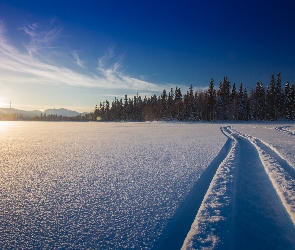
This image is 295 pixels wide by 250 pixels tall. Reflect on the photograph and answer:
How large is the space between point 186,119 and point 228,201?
6998 centimetres

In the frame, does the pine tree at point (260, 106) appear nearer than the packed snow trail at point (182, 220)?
No

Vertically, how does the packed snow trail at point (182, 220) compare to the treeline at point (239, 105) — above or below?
below

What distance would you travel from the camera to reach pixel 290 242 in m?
2.46

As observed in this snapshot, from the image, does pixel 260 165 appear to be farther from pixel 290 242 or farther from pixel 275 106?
pixel 275 106

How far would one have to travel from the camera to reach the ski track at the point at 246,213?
2438 millimetres

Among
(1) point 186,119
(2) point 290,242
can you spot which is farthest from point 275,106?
(2) point 290,242

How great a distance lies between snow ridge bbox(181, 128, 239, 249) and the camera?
93.7 inches

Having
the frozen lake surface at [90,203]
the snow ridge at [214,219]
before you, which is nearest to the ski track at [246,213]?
the snow ridge at [214,219]

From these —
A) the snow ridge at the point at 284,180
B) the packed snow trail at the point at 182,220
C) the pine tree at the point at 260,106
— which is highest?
the pine tree at the point at 260,106

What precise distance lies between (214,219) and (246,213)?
0.65 meters

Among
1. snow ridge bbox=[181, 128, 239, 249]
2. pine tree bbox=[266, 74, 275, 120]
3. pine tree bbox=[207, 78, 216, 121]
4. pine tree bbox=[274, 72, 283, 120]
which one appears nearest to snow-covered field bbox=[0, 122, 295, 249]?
snow ridge bbox=[181, 128, 239, 249]

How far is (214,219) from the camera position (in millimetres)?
2900

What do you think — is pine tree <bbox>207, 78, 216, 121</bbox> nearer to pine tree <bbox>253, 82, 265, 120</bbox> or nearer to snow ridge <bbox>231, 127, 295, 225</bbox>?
pine tree <bbox>253, 82, 265, 120</bbox>

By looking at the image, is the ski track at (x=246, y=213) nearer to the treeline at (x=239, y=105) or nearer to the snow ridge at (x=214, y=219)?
the snow ridge at (x=214, y=219)
